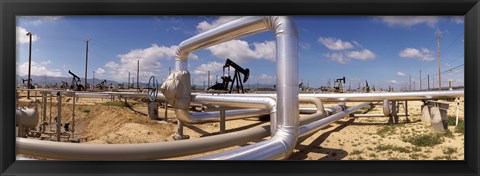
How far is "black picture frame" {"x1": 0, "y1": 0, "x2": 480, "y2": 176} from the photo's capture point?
5.37 ft

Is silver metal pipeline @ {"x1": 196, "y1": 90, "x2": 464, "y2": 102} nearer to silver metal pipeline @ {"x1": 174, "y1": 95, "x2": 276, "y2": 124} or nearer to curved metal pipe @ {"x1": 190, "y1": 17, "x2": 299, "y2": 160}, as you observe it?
silver metal pipeline @ {"x1": 174, "y1": 95, "x2": 276, "y2": 124}

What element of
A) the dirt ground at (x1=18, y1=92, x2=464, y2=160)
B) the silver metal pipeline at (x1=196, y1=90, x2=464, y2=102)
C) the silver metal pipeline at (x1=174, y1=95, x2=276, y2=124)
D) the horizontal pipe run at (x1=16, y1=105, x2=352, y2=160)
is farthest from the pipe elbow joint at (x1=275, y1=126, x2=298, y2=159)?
the silver metal pipeline at (x1=196, y1=90, x2=464, y2=102)

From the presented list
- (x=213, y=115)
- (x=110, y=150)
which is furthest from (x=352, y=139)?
(x=110, y=150)

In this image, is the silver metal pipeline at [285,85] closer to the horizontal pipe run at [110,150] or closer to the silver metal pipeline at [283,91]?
the silver metal pipeline at [283,91]

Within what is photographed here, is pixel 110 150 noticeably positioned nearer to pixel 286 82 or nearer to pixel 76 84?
pixel 286 82

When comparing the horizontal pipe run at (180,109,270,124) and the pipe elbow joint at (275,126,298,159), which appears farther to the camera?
the horizontal pipe run at (180,109,270,124)

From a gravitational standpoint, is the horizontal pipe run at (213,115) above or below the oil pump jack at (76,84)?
below

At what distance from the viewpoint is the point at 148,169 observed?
65.1 inches

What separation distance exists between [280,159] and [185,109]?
2693 millimetres
